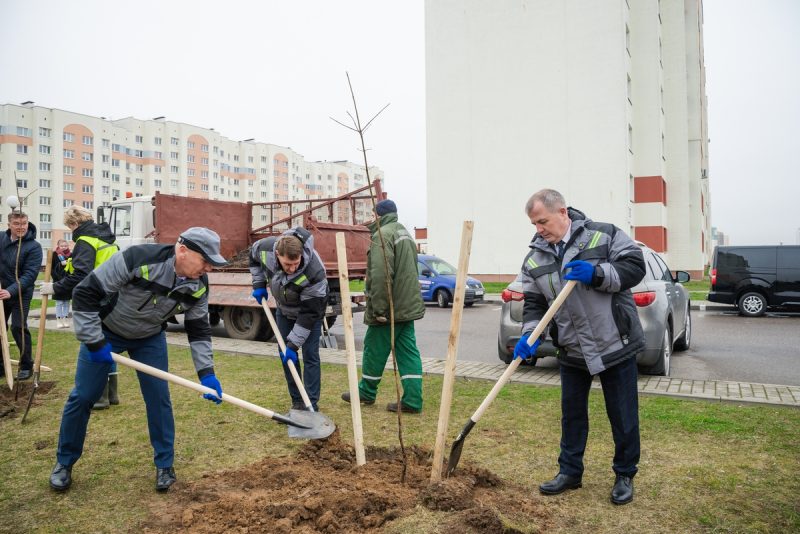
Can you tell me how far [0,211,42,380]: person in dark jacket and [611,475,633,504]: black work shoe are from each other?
6418 millimetres

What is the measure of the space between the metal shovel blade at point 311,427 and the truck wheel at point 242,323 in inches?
246

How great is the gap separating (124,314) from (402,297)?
8.35 ft

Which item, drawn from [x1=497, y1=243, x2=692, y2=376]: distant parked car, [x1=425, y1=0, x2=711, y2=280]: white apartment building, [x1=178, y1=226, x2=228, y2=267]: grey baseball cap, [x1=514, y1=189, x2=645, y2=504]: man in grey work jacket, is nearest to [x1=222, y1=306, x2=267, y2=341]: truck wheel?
[x1=497, y1=243, x2=692, y2=376]: distant parked car

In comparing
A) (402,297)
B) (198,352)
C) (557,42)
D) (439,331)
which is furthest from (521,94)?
(198,352)

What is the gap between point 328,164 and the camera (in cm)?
10806

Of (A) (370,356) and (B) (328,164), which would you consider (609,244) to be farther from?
(B) (328,164)

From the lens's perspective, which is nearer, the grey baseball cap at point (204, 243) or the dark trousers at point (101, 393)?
the grey baseball cap at point (204, 243)

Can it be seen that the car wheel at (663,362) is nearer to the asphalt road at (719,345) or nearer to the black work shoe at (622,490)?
the asphalt road at (719,345)

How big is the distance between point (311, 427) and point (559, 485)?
66.5 inches

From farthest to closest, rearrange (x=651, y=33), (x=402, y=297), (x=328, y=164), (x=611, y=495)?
(x=328, y=164)
(x=651, y=33)
(x=402, y=297)
(x=611, y=495)

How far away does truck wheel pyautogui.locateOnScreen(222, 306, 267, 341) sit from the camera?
10.2 m

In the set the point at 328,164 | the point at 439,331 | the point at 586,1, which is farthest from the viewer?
the point at 328,164

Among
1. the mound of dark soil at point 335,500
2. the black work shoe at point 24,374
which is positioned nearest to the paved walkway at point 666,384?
the black work shoe at point 24,374

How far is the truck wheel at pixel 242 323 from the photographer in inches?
400
